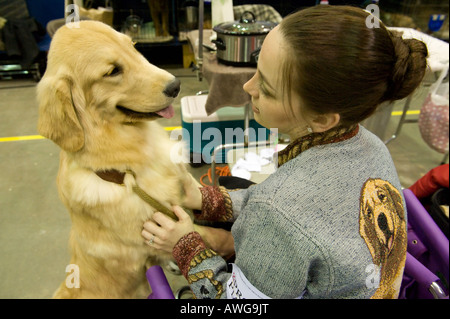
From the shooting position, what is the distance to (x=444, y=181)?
1427 mm

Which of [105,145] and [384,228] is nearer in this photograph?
[384,228]

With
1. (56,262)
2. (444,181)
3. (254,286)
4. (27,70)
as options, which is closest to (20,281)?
(56,262)

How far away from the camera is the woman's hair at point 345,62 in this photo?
1.87 feet

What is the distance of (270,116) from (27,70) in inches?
163

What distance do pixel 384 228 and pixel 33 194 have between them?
2564 millimetres

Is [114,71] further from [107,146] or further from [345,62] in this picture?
[345,62]

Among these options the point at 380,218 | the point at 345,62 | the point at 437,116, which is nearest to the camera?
the point at 345,62

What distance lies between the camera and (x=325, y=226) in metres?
0.59

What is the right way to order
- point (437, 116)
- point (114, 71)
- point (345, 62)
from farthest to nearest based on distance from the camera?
1. point (437, 116)
2. point (114, 71)
3. point (345, 62)

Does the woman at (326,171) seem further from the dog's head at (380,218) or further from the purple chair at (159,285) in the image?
the purple chair at (159,285)

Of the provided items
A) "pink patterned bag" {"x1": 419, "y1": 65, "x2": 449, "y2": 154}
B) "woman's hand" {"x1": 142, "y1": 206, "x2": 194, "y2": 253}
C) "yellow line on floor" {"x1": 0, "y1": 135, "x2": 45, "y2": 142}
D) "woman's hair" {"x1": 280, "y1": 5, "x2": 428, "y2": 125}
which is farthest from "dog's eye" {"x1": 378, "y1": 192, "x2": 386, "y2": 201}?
"yellow line on floor" {"x1": 0, "y1": 135, "x2": 45, "y2": 142}

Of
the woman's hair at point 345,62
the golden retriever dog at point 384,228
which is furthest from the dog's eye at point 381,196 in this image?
the woman's hair at point 345,62

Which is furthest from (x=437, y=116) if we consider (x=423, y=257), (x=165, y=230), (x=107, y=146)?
(x=107, y=146)

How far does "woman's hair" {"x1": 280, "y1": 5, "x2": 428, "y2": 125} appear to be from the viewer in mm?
570
